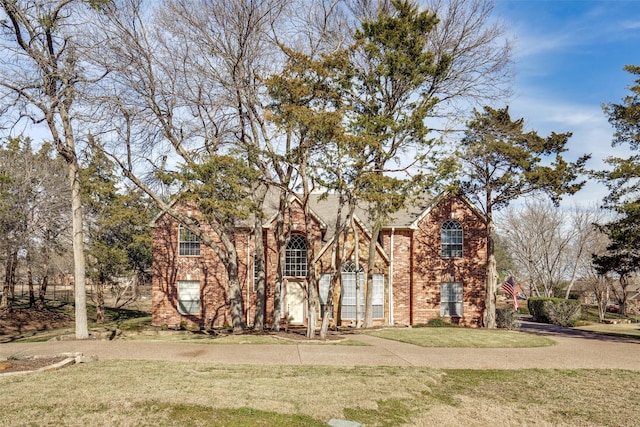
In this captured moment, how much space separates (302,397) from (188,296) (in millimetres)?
19421

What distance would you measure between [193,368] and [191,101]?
12262mm

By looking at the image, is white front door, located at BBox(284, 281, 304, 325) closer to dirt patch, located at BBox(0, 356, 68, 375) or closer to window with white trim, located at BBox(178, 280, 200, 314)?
window with white trim, located at BBox(178, 280, 200, 314)

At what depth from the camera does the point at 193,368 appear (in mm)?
11938

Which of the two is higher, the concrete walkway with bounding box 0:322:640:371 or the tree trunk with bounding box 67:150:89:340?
the tree trunk with bounding box 67:150:89:340

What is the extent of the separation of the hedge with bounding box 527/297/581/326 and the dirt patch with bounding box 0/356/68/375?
31.5 meters

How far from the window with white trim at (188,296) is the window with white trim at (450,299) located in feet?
43.4

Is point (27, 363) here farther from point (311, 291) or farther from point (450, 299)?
point (450, 299)

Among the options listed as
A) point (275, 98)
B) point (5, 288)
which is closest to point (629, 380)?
point (275, 98)

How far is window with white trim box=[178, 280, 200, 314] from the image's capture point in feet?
90.3

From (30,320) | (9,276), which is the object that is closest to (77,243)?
(9,276)

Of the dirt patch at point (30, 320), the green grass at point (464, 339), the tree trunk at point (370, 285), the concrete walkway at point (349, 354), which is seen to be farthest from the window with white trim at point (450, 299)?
the dirt patch at point (30, 320)

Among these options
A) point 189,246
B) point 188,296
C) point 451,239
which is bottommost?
point 188,296

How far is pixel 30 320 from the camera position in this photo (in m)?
30.0

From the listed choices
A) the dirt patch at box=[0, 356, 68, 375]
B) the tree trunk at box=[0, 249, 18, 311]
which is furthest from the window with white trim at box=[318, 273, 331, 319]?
the dirt patch at box=[0, 356, 68, 375]
